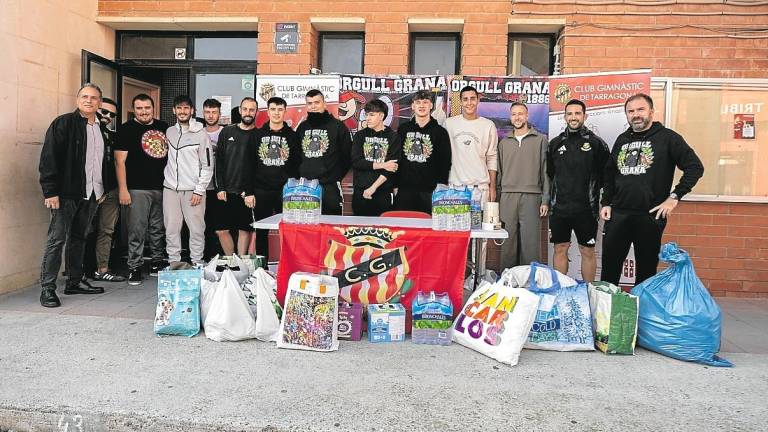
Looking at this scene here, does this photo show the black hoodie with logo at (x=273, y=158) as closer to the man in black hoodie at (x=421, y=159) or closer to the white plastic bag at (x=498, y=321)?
the man in black hoodie at (x=421, y=159)

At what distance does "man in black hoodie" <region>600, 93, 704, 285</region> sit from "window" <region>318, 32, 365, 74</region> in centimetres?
333

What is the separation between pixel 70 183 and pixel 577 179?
4571 mm

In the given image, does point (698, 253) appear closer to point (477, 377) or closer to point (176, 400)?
point (477, 377)

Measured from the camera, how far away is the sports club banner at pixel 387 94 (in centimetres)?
601

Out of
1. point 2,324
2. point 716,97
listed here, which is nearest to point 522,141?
point 716,97

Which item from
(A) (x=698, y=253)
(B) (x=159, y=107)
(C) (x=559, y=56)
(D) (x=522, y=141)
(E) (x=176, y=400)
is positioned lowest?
(E) (x=176, y=400)

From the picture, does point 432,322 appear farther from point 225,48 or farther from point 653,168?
point 225,48

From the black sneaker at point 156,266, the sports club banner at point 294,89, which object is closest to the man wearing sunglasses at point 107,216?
the black sneaker at point 156,266

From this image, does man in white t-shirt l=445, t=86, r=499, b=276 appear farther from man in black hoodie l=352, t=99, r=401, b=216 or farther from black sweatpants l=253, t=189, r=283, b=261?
black sweatpants l=253, t=189, r=283, b=261

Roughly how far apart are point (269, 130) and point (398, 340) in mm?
2653

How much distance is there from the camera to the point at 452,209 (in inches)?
165

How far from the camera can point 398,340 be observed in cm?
416

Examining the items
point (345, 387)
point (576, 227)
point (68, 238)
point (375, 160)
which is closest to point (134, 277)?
point (68, 238)

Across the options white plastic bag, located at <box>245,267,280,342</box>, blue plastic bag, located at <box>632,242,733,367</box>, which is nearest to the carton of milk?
white plastic bag, located at <box>245,267,280,342</box>
